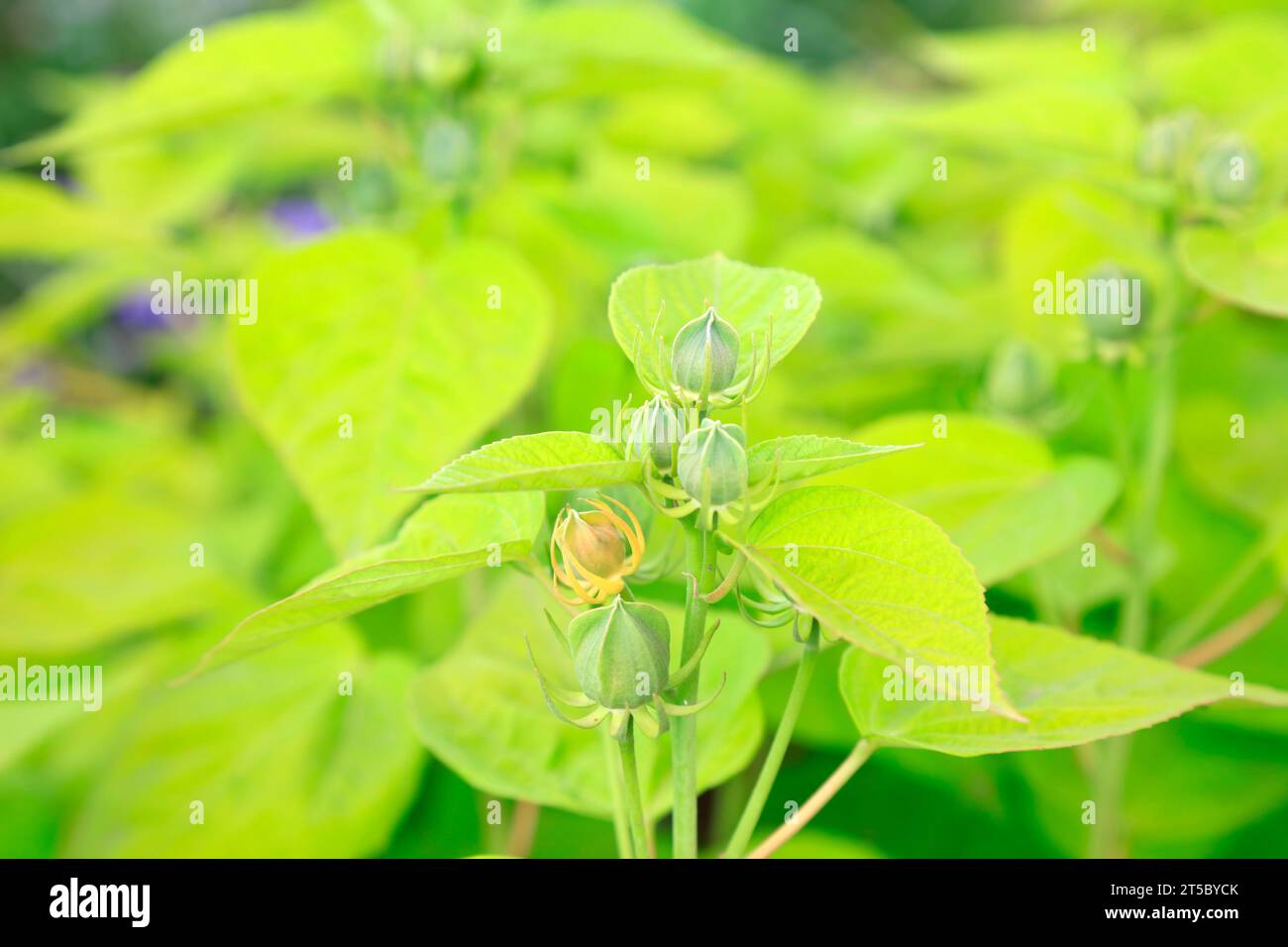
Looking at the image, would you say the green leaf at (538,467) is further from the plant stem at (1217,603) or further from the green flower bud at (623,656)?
the plant stem at (1217,603)

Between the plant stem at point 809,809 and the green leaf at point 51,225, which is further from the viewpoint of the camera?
the green leaf at point 51,225

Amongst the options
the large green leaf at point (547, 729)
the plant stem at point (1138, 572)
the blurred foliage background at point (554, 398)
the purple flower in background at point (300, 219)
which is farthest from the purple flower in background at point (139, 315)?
the plant stem at point (1138, 572)

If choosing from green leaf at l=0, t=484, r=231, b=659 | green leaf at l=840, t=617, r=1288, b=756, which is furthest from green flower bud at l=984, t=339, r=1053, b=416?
green leaf at l=0, t=484, r=231, b=659

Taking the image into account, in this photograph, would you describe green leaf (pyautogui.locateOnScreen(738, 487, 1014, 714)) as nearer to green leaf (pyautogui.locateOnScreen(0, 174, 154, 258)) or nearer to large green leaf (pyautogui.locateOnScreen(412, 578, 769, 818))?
large green leaf (pyautogui.locateOnScreen(412, 578, 769, 818))

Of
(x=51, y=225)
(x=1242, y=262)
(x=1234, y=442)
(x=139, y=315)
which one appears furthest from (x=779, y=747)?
(x=139, y=315)

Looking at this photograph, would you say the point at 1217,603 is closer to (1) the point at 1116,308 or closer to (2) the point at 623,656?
(1) the point at 1116,308
